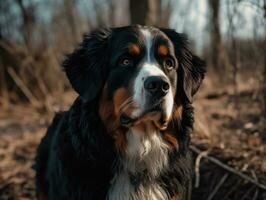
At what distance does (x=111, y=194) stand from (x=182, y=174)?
2.37ft

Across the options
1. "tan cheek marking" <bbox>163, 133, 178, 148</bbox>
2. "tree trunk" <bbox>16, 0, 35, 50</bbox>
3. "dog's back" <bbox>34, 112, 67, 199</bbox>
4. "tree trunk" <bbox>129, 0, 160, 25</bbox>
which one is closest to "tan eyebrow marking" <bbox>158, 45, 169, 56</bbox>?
"tan cheek marking" <bbox>163, 133, 178, 148</bbox>

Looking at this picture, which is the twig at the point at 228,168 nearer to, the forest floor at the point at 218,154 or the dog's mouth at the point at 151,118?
the forest floor at the point at 218,154

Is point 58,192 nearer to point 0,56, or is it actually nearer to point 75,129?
point 75,129

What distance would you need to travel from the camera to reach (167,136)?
4.56 metres

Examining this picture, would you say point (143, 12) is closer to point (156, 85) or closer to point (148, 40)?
point (148, 40)

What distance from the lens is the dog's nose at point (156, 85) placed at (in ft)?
12.7

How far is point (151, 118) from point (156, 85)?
397mm

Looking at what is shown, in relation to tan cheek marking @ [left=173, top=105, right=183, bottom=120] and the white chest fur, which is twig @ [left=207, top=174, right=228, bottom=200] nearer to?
the white chest fur

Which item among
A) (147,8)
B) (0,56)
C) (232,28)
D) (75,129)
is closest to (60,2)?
(0,56)

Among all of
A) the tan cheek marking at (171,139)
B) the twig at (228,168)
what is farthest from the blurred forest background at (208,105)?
the tan cheek marking at (171,139)

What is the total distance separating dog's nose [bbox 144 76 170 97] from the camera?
3867mm

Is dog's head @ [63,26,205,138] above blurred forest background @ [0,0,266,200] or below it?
above

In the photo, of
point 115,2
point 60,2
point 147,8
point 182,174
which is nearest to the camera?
point 182,174

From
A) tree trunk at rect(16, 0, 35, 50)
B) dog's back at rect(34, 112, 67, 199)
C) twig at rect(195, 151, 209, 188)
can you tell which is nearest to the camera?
dog's back at rect(34, 112, 67, 199)
